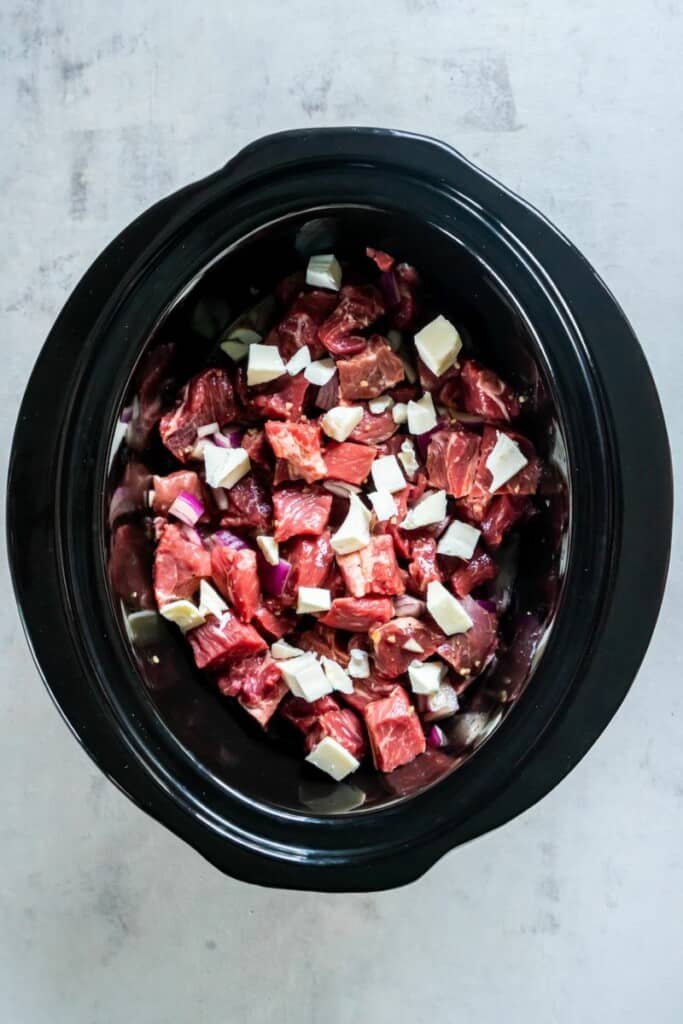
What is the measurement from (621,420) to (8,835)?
3.92ft

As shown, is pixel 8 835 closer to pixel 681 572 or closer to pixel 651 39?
pixel 681 572

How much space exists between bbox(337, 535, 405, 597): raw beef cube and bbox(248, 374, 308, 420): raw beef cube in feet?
0.69

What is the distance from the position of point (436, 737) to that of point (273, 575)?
32 cm

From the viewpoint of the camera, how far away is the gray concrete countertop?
1555 millimetres


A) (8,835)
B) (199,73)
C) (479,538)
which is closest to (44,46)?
(199,73)

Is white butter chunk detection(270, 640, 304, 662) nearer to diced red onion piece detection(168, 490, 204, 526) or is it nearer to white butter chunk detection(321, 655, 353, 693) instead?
white butter chunk detection(321, 655, 353, 693)

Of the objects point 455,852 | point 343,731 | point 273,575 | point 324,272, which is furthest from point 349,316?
point 455,852

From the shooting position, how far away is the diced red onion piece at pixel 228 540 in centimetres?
141

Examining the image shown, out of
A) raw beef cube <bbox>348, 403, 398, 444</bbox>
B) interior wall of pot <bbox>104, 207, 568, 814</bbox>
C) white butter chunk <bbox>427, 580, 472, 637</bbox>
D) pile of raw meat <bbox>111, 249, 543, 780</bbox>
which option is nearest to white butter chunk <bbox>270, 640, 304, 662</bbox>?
pile of raw meat <bbox>111, 249, 543, 780</bbox>

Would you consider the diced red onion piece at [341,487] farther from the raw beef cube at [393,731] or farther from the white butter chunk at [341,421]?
the raw beef cube at [393,731]

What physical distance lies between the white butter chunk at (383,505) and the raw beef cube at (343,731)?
28cm

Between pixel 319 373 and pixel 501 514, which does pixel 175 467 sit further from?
pixel 501 514

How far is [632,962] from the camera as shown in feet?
5.32

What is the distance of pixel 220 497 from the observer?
4.64 feet
